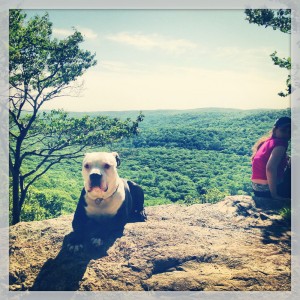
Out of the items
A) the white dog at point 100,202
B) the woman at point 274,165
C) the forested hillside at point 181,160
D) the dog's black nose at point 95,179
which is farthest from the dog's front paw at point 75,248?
the woman at point 274,165

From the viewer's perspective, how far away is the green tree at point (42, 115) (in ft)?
18.5

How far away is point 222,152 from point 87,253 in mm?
3695

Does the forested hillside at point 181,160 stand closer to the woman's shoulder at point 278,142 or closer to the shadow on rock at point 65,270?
the woman's shoulder at point 278,142

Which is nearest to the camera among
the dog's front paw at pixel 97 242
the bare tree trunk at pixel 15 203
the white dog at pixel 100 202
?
the white dog at pixel 100 202

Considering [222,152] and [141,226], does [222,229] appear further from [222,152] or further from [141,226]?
[222,152]

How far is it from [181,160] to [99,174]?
10.1ft

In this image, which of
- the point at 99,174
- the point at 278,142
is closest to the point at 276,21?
the point at 278,142

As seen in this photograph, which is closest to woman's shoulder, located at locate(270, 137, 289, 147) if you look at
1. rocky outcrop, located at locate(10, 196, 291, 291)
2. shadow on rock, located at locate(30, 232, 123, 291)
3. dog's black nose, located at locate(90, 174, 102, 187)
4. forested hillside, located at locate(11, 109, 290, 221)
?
rocky outcrop, located at locate(10, 196, 291, 291)

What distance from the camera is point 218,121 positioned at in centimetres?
634

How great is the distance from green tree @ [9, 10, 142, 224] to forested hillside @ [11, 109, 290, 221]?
266 millimetres

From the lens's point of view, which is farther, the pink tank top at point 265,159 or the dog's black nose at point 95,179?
the pink tank top at point 265,159

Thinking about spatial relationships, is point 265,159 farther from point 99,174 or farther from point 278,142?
point 99,174

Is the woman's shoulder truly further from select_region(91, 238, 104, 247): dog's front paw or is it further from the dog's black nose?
select_region(91, 238, 104, 247): dog's front paw

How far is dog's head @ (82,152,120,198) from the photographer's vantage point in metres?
3.69
